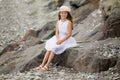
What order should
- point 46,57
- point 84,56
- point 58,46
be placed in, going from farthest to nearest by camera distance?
1. point 58,46
2. point 46,57
3. point 84,56

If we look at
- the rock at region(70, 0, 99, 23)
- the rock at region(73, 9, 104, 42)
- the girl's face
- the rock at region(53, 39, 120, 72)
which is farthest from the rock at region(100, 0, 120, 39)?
the rock at region(70, 0, 99, 23)

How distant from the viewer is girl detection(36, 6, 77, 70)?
1350 centimetres

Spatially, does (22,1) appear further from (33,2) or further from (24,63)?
(24,63)

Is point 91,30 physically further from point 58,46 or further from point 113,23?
point 58,46

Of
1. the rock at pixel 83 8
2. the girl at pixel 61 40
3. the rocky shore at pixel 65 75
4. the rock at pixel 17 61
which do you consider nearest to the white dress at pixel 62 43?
the girl at pixel 61 40

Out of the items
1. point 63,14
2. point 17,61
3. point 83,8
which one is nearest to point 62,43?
point 63,14

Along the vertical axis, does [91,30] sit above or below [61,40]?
below

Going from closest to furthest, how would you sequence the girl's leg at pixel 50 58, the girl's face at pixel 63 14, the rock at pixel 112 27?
the girl's leg at pixel 50 58 → the girl's face at pixel 63 14 → the rock at pixel 112 27

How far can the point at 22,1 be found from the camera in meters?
42.4

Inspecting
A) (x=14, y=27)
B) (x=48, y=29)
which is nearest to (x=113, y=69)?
(x=48, y=29)

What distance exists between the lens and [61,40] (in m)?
Result: 13.8

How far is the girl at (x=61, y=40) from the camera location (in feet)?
44.3

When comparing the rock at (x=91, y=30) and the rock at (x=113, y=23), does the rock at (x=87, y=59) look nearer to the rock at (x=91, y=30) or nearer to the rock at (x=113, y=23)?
the rock at (x=113, y=23)

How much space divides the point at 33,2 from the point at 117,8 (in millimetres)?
25619
